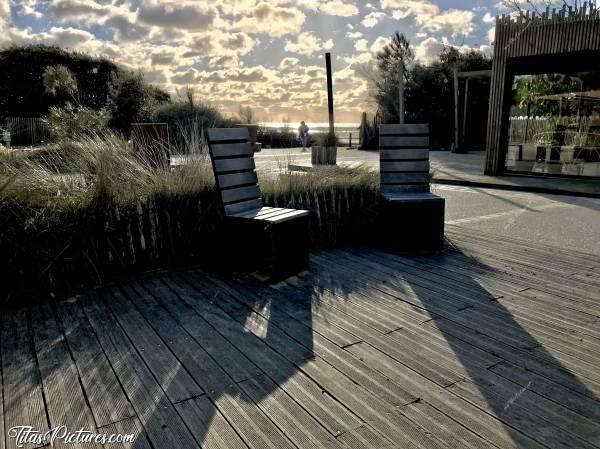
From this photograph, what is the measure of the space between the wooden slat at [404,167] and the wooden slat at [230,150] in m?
1.40

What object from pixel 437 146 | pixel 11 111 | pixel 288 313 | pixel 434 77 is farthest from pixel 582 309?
pixel 11 111

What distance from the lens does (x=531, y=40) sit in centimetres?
809

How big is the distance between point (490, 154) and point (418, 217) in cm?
607

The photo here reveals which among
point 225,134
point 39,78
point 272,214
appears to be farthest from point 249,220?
point 39,78

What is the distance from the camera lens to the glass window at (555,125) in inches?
329

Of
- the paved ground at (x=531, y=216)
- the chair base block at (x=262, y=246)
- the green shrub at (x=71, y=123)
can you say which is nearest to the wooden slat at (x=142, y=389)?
the chair base block at (x=262, y=246)

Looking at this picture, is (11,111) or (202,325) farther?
(11,111)

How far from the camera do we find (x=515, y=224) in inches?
198

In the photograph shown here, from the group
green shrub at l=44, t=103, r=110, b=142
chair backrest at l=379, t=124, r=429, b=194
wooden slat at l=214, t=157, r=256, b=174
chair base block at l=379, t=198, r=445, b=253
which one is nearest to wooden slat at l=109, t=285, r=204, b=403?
wooden slat at l=214, t=157, r=256, b=174

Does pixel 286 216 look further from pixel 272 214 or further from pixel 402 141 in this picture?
pixel 402 141

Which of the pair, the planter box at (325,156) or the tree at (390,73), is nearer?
the planter box at (325,156)

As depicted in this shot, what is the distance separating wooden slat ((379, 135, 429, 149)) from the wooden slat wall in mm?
5179

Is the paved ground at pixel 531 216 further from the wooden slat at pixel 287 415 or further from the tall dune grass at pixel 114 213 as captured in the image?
the wooden slat at pixel 287 415

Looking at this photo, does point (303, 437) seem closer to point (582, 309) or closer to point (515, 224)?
point (582, 309)
